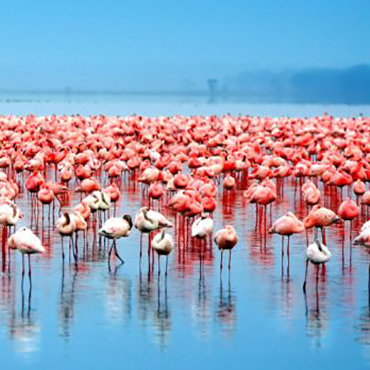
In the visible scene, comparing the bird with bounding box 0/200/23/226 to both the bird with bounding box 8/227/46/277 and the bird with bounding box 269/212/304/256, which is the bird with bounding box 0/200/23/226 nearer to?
the bird with bounding box 8/227/46/277

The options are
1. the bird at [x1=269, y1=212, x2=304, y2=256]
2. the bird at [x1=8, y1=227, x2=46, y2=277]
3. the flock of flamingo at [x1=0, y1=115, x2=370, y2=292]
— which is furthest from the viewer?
the flock of flamingo at [x1=0, y1=115, x2=370, y2=292]

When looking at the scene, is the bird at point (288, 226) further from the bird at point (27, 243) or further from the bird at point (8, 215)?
the bird at point (8, 215)

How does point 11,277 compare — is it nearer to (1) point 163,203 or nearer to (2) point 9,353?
(2) point 9,353

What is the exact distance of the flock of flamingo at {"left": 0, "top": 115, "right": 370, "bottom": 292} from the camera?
17.2 m

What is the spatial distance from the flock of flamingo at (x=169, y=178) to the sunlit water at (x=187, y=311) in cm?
36

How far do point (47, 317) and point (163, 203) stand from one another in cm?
1094

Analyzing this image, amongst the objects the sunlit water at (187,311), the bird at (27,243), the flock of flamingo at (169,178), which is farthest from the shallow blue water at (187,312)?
the bird at (27,243)

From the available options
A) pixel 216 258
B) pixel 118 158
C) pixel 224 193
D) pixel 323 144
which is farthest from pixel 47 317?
pixel 323 144

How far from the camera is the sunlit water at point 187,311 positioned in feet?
42.4

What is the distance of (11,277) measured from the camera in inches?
656

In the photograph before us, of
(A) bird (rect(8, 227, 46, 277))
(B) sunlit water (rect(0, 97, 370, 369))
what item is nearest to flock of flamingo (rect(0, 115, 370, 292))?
(A) bird (rect(8, 227, 46, 277))

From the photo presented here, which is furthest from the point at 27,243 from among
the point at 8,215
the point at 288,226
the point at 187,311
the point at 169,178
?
the point at 169,178

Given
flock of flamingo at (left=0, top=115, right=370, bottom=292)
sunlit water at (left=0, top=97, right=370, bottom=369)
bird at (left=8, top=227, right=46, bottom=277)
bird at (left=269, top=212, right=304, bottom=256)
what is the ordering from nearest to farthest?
sunlit water at (left=0, top=97, right=370, bottom=369) < bird at (left=8, top=227, right=46, bottom=277) < bird at (left=269, top=212, right=304, bottom=256) < flock of flamingo at (left=0, top=115, right=370, bottom=292)

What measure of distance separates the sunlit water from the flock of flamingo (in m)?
0.36
